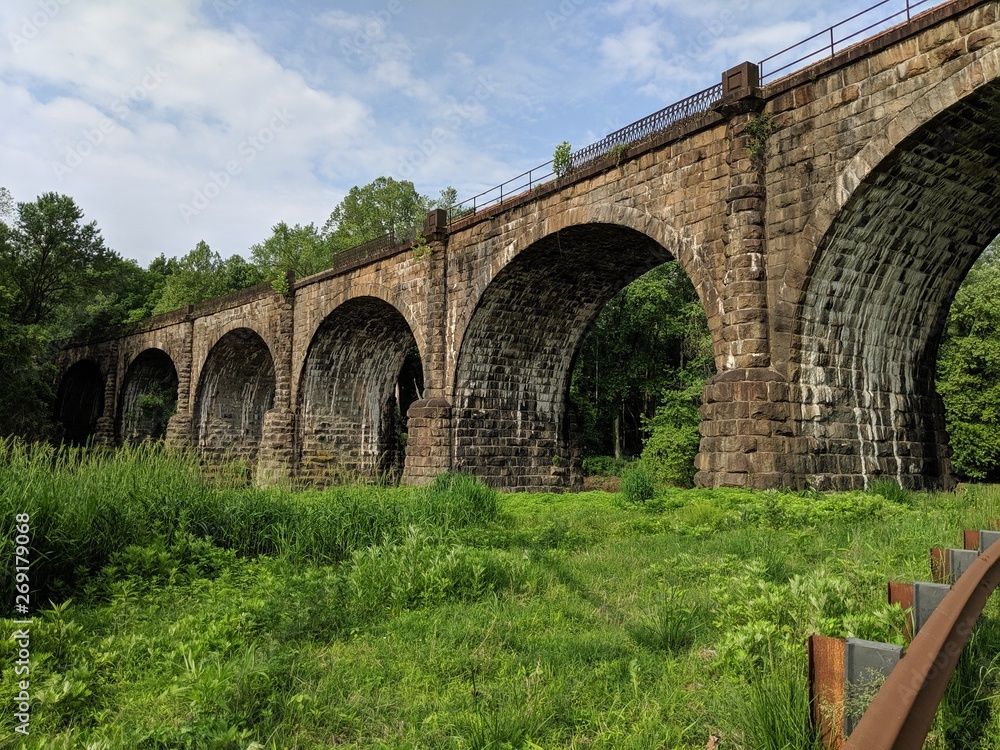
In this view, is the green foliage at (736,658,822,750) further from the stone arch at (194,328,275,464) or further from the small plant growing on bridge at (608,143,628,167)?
the stone arch at (194,328,275,464)

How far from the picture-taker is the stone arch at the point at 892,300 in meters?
10.2

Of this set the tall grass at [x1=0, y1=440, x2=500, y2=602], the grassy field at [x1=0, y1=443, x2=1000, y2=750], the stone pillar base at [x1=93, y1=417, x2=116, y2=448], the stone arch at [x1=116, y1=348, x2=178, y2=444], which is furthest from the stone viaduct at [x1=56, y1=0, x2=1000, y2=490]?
the stone pillar base at [x1=93, y1=417, x2=116, y2=448]

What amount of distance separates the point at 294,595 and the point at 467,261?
1409 centimetres

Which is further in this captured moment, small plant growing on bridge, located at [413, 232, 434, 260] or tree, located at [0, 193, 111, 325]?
tree, located at [0, 193, 111, 325]

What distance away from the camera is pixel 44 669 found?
12.6 ft

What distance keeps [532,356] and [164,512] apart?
13.8 m

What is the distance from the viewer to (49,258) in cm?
3772

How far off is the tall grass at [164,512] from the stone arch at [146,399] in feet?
111

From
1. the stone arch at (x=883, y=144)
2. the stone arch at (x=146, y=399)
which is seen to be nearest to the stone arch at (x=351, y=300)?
the stone arch at (x=883, y=144)

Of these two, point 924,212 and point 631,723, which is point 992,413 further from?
point 631,723

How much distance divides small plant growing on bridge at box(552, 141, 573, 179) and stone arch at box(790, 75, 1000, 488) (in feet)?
22.1

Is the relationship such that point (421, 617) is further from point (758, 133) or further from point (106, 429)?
point (106, 429)

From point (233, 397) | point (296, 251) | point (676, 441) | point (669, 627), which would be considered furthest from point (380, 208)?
point (669, 627)

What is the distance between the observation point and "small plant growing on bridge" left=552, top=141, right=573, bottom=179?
1583 centimetres
